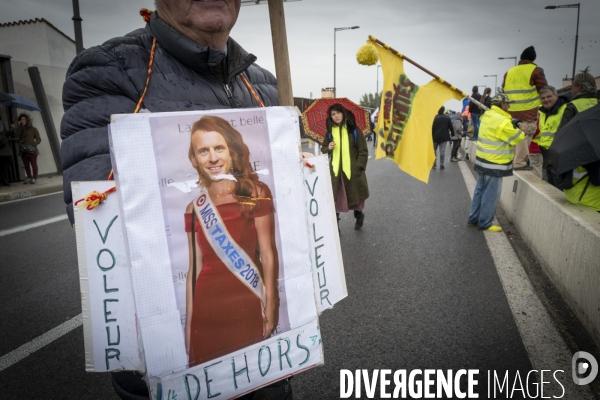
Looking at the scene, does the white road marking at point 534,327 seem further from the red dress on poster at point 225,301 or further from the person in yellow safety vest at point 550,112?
the person in yellow safety vest at point 550,112

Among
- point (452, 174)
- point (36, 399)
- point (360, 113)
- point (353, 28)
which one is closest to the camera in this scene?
point (36, 399)

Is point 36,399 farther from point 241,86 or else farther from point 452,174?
point 452,174

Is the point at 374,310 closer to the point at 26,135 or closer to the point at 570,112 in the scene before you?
the point at 570,112

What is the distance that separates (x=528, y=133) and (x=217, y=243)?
312 inches

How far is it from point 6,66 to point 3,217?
6745 mm

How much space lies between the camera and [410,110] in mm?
4090

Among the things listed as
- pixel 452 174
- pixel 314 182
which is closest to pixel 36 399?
pixel 314 182

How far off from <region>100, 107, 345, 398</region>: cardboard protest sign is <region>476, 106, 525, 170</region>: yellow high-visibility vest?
511cm

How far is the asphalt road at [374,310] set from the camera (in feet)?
8.98

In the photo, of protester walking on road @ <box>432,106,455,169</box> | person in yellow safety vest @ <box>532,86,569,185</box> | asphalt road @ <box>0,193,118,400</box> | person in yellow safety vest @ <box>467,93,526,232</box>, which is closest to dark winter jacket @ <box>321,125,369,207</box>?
person in yellow safety vest @ <box>467,93,526,232</box>

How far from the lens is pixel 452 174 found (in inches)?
456

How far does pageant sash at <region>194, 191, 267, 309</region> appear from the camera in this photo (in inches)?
44.1

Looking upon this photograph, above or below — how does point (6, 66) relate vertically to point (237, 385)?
above

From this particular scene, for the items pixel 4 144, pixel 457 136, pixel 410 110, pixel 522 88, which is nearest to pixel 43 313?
pixel 410 110
